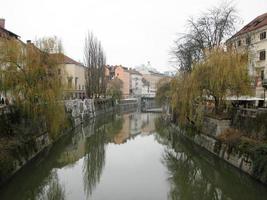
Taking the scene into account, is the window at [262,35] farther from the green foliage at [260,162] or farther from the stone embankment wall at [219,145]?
the green foliage at [260,162]

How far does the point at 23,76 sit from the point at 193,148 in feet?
39.9

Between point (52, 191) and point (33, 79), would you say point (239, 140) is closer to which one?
point (52, 191)

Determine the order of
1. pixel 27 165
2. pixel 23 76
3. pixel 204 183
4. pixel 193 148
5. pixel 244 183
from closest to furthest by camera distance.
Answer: pixel 244 183
pixel 204 183
pixel 27 165
pixel 23 76
pixel 193 148

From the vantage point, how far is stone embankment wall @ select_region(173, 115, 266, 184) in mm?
15430

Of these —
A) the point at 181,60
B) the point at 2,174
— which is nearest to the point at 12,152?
the point at 2,174

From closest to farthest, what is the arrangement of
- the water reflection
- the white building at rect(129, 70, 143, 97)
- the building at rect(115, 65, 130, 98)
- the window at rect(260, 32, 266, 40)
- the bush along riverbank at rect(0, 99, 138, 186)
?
the water reflection < the bush along riverbank at rect(0, 99, 138, 186) < the window at rect(260, 32, 266, 40) < the building at rect(115, 65, 130, 98) < the white building at rect(129, 70, 143, 97)

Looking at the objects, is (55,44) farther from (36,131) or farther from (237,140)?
(237,140)

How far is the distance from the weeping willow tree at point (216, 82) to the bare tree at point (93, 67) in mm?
27795

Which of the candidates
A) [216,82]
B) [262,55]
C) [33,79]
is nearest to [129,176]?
[33,79]

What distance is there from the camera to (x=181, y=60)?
3312 centimetres

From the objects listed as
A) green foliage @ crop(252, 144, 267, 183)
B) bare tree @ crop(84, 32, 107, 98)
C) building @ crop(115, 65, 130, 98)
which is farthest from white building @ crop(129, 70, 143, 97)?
green foliage @ crop(252, 144, 267, 183)

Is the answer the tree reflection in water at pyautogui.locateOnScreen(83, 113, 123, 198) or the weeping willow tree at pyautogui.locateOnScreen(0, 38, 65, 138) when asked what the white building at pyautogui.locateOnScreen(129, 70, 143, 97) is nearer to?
the tree reflection in water at pyautogui.locateOnScreen(83, 113, 123, 198)

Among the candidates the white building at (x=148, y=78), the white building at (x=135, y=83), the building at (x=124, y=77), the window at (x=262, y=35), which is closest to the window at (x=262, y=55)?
the window at (x=262, y=35)

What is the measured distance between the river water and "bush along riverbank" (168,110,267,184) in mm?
478
